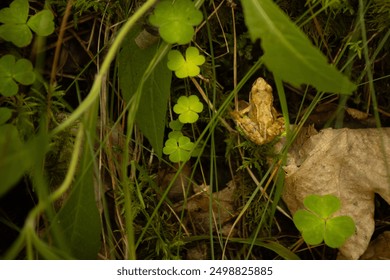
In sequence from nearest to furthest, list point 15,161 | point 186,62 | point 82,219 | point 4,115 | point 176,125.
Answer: point 15,161 < point 82,219 < point 4,115 < point 186,62 < point 176,125

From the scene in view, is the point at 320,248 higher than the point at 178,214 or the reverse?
the reverse

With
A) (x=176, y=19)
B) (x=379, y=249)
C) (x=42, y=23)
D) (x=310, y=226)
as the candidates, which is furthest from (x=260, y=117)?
(x=42, y=23)

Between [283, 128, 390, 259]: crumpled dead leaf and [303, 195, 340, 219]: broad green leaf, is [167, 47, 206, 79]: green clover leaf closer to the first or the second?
[283, 128, 390, 259]: crumpled dead leaf

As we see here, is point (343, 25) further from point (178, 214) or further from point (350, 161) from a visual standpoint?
point (178, 214)

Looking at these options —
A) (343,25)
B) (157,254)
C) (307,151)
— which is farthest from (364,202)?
(157,254)

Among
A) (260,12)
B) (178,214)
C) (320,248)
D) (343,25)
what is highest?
(260,12)

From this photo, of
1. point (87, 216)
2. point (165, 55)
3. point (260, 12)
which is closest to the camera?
point (260, 12)

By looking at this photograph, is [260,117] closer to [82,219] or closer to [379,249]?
[379,249]
